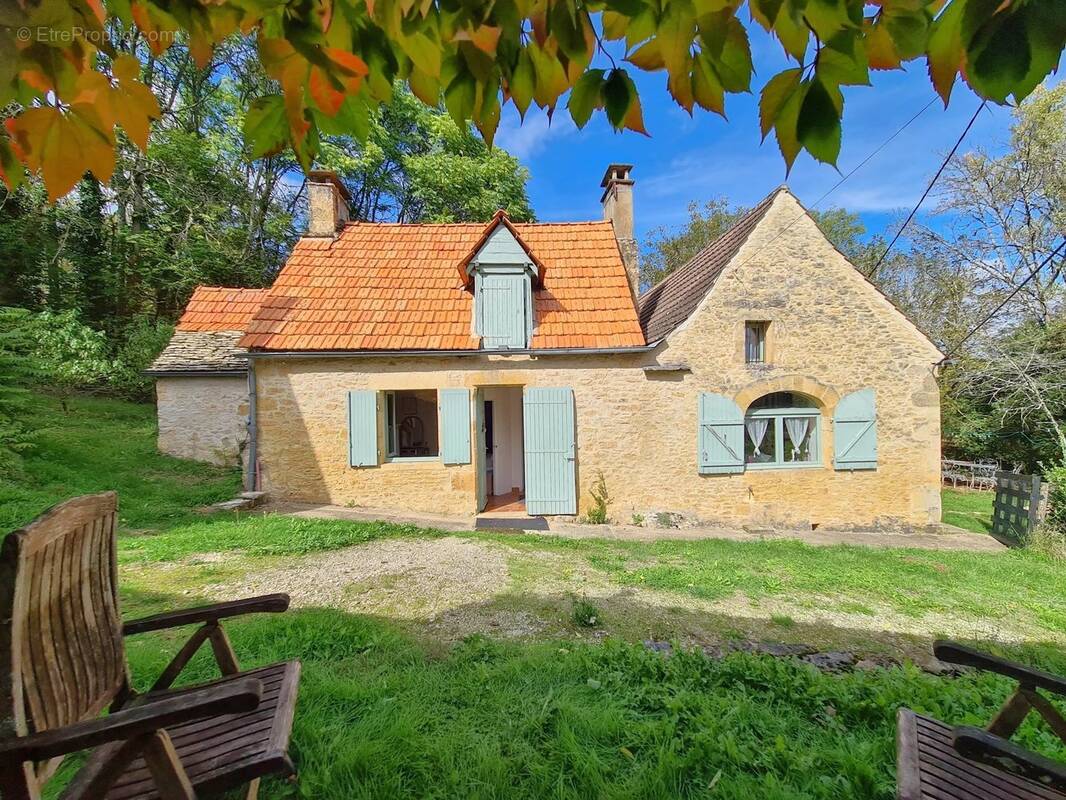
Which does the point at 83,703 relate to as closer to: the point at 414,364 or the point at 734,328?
the point at 414,364

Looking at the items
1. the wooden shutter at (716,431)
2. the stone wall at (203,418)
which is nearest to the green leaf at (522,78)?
the wooden shutter at (716,431)

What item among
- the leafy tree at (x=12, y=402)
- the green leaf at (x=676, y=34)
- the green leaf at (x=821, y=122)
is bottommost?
the leafy tree at (x=12, y=402)

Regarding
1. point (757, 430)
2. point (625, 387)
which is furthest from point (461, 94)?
point (757, 430)

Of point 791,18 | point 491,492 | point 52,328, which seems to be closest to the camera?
point 791,18

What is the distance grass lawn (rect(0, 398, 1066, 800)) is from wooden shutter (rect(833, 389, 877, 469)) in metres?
1.91

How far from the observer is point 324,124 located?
5.02ft

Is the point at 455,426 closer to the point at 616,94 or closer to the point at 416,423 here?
the point at 416,423

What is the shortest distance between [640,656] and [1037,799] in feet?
5.58

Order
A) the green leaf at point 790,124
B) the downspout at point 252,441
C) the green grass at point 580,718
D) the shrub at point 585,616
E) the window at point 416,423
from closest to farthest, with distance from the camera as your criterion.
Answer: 1. the green leaf at point 790,124
2. the green grass at point 580,718
3. the shrub at point 585,616
4. the downspout at point 252,441
5. the window at point 416,423

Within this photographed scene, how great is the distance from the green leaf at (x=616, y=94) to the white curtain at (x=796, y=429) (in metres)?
8.67

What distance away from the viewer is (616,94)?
52.0 inches

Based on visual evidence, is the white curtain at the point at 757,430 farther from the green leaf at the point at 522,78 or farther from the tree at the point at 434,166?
the tree at the point at 434,166

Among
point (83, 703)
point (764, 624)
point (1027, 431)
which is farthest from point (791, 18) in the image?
point (1027, 431)

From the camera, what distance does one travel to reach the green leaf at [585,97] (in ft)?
4.40
